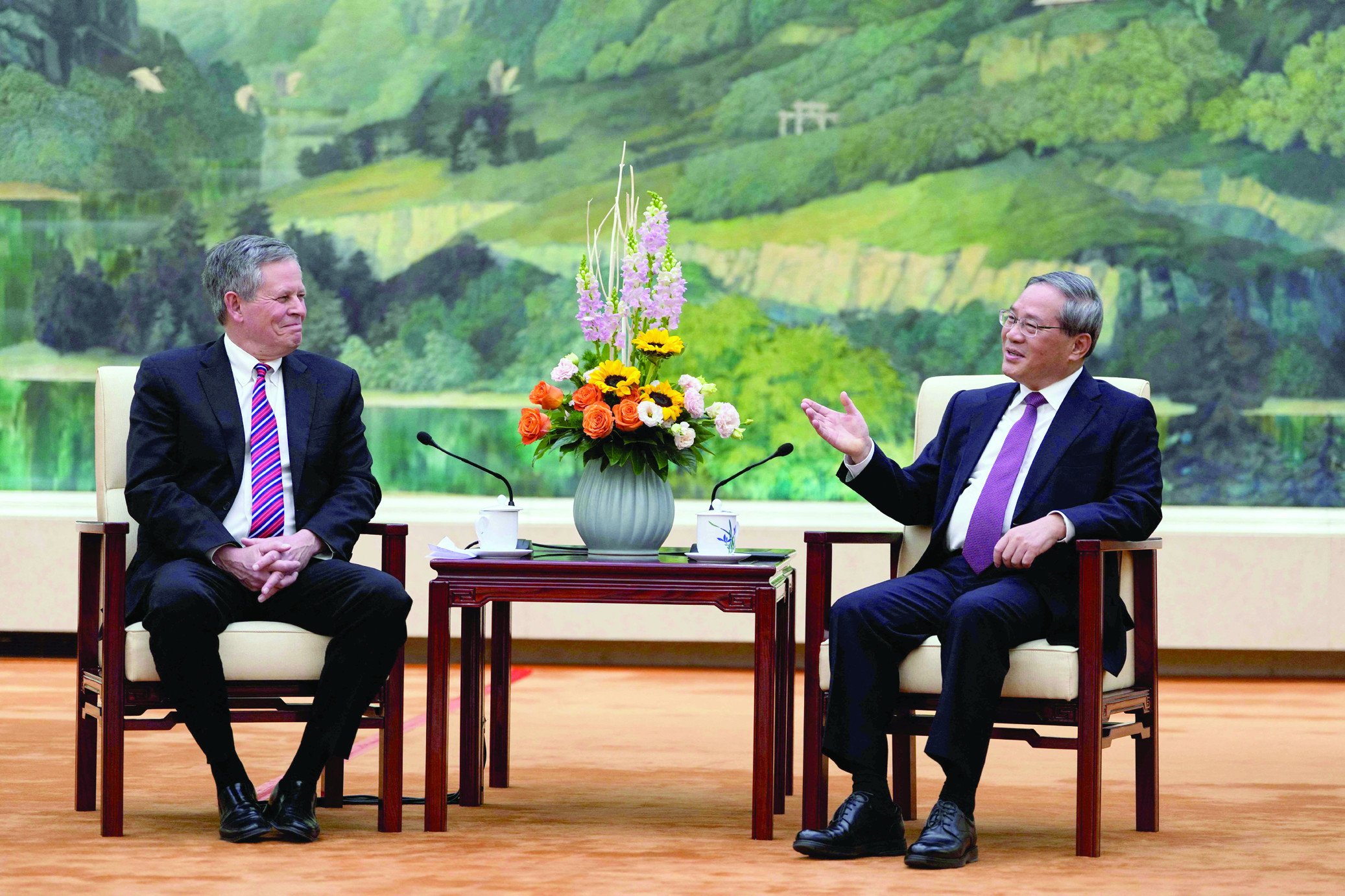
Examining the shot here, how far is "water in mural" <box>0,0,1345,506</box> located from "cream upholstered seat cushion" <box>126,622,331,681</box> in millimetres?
3374

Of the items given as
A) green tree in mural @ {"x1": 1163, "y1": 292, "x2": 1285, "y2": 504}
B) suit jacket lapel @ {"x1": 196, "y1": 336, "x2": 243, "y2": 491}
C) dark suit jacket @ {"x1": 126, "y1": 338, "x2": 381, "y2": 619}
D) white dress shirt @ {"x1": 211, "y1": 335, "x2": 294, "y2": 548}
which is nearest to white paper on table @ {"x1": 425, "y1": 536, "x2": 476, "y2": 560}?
dark suit jacket @ {"x1": 126, "y1": 338, "x2": 381, "y2": 619}

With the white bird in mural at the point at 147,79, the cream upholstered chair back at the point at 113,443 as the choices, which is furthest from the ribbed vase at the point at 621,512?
the white bird in mural at the point at 147,79

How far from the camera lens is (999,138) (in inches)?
247

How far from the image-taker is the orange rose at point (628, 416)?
10.7 feet

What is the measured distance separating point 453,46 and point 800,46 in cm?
135

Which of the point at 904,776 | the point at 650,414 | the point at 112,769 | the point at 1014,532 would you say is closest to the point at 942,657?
the point at 1014,532

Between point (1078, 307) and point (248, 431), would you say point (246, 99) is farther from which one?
point (1078, 307)

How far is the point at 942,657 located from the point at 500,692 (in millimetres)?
1154

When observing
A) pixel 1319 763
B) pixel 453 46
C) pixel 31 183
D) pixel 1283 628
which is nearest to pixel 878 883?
pixel 1319 763

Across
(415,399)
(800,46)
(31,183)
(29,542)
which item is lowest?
(29,542)

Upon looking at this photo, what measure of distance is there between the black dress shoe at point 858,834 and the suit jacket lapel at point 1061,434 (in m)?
0.62

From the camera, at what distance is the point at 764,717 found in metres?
3.05

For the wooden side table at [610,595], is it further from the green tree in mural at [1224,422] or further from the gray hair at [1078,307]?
the green tree in mural at [1224,422]

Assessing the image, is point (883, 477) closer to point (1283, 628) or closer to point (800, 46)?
point (1283, 628)
